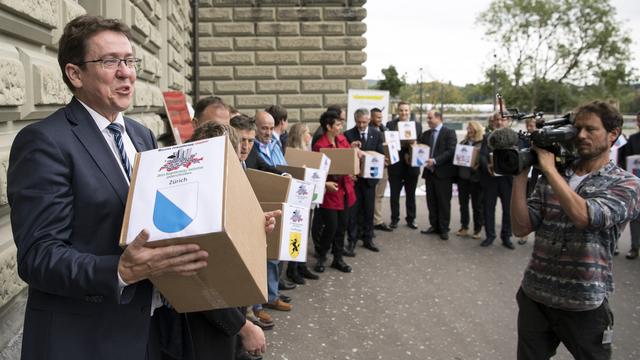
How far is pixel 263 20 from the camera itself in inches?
388

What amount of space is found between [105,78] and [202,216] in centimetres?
73

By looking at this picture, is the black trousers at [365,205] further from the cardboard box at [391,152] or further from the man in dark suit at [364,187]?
the cardboard box at [391,152]

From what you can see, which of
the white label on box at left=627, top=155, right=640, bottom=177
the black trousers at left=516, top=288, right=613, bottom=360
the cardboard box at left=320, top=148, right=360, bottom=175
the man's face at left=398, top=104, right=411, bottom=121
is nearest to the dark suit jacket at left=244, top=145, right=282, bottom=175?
the cardboard box at left=320, top=148, right=360, bottom=175

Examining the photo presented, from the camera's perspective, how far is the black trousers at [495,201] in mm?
7293

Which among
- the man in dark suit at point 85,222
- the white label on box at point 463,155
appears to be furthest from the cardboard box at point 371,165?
the man in dark suit at point 85,222

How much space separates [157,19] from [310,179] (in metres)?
2.56

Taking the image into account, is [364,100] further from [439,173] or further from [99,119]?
[99,119]

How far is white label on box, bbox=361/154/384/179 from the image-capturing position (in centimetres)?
671

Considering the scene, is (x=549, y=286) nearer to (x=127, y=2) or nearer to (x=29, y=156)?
(x=29, y=156)

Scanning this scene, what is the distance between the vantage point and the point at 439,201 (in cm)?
793

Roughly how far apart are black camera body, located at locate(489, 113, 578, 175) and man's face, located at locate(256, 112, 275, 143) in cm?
250

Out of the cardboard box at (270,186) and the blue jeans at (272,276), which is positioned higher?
the cardboard box at (270,186)

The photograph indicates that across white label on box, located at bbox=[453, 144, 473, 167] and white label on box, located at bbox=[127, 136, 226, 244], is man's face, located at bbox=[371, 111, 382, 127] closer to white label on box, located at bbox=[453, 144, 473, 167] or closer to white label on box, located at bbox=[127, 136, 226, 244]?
white label on box, located at bbox=[453, 144, 473, 167]

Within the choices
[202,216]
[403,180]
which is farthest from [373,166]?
[202,216]
